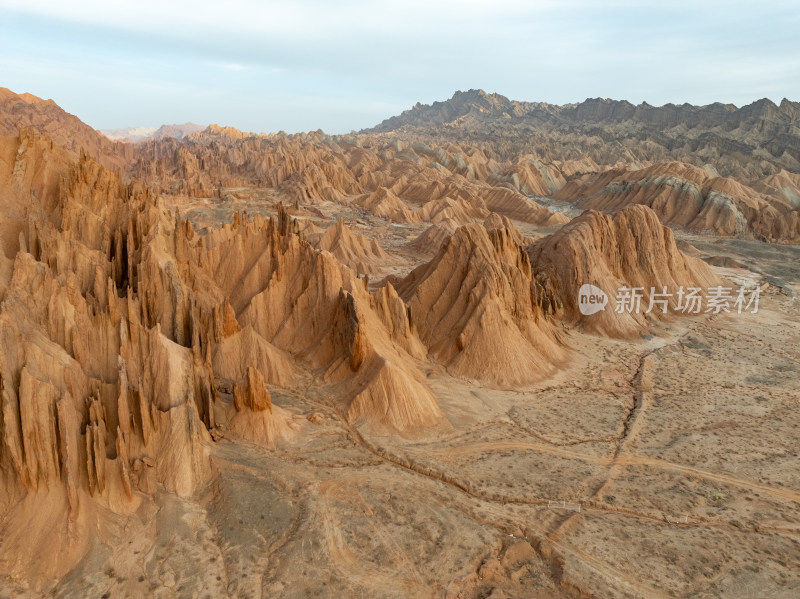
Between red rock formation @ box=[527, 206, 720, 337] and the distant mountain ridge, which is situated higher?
the distant mountain ridge

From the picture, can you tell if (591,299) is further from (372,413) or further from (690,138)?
(690,138)

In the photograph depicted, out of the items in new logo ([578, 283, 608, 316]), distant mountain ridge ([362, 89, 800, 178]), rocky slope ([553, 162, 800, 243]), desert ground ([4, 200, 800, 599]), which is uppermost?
distant mountain ridge ([362, 89, 800, 178])

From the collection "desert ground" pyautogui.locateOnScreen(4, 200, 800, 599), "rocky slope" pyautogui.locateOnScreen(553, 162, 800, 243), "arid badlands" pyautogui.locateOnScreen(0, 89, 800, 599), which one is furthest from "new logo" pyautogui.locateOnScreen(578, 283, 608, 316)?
"rocky slope" pyautogui.locateOnScreen(553, 162, 800, 243)

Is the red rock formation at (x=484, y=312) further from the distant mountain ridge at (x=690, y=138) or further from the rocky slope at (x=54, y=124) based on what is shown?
the distant mountain ridge at (x=690, y=138)

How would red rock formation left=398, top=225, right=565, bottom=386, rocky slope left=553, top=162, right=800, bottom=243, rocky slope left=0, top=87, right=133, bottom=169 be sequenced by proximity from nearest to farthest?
red rock formation left=398, top=225, right=565, bottom=386 → rocky slope left=553, top=162, right=800, bottom=243 → rocky slope left=0, top=87, right=133, bottom=169

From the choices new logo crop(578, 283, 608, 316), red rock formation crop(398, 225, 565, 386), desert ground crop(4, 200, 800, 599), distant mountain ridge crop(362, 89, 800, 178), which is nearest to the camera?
desert ground crop(4, 200, 800, 599)

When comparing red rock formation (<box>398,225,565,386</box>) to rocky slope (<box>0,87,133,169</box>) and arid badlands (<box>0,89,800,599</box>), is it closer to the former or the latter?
arid badlands (<box>0,89,800,599</box>)

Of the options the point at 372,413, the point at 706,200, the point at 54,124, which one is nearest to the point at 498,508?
the point at 372,413

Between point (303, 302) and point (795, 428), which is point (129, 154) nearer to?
point (303, 302)

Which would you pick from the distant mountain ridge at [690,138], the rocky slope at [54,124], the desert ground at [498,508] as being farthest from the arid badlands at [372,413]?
the distant mountain ridge at [690,138]

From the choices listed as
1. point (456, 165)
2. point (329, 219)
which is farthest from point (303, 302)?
point (456, 165)
